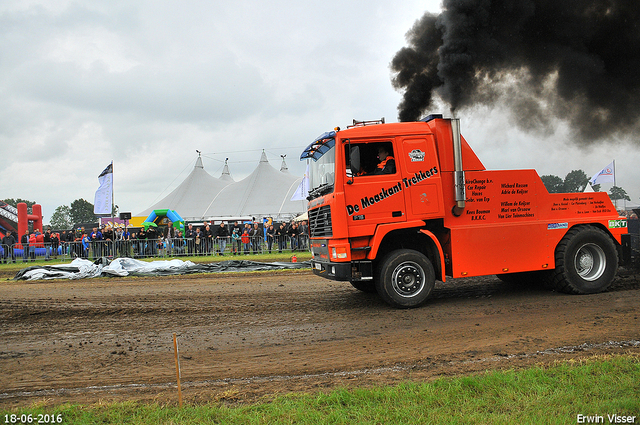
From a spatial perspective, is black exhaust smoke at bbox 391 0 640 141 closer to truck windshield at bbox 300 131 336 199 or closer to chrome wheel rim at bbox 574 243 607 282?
truck windshield at bbox 300 131 336 199

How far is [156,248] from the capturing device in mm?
20000

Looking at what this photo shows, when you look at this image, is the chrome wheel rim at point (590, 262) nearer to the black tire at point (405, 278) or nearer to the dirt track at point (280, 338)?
the dirt track at point (280, 338)

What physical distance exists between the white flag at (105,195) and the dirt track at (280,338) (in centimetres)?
1230

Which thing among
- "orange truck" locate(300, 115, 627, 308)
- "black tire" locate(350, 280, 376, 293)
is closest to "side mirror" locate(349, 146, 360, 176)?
"orange truck" locate(300, 115, 627, 308)

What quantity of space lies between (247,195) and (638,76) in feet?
123

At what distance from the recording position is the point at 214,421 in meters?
3.50

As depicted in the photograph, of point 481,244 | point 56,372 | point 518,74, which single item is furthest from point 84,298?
point 518,74

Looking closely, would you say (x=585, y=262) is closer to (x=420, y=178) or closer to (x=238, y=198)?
(x=420, y=178)

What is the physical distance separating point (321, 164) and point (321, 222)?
44.2 inches

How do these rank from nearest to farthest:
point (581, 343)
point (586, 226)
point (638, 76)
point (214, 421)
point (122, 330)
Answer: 1. point (214, 421)
2. point (581, 343)
3. point (122, 330)
4. point (586, 226)
5. point (638, 76)

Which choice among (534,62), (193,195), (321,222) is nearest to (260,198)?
(193,195)

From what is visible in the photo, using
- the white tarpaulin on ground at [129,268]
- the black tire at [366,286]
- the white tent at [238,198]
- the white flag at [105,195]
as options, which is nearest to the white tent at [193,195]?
the white tent at [238,198]

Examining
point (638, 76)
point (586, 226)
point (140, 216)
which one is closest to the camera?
point (586, 226)

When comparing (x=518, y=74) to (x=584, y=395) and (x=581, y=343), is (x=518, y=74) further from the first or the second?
(x=584, y=395)
